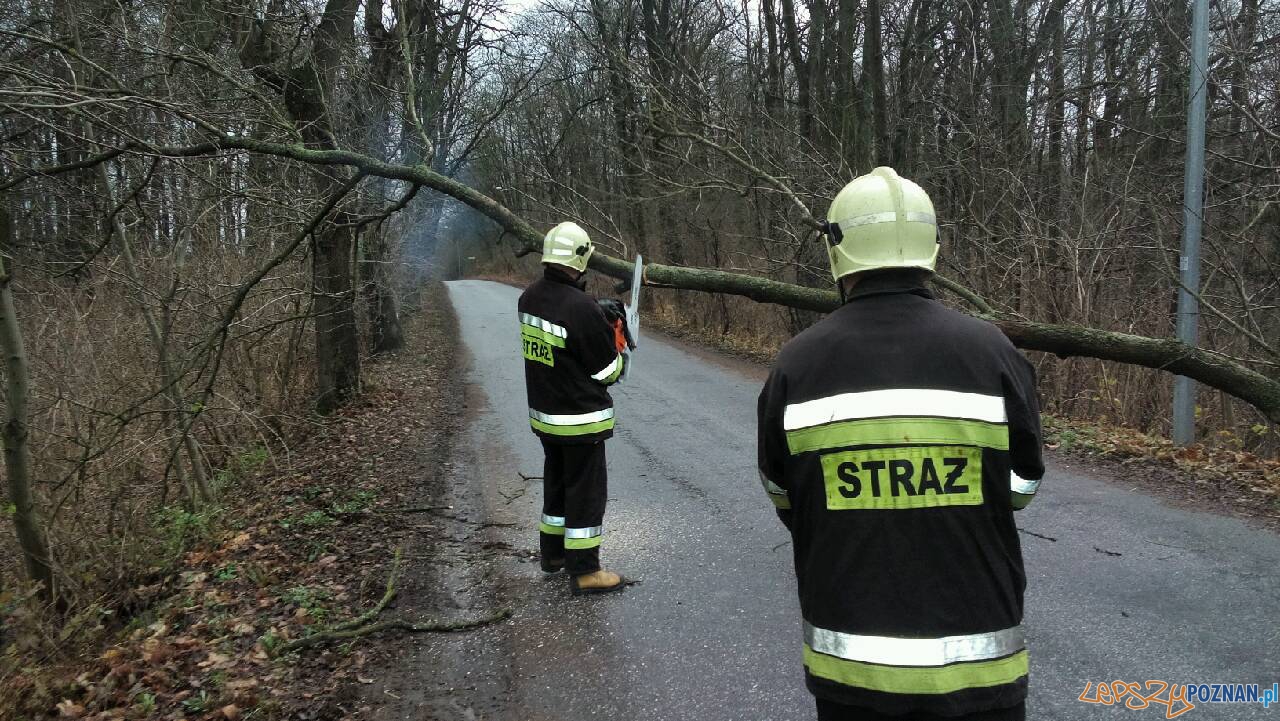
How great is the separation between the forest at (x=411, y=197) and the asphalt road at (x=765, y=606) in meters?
1.19

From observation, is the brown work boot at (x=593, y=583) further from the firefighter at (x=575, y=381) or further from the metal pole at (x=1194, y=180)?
the metal pole at (x=1194, y=180)

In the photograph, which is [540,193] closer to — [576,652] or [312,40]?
[312,40]

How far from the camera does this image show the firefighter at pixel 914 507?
1.76 meters

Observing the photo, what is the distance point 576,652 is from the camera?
3.91 meters

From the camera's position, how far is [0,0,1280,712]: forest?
533 centimetres

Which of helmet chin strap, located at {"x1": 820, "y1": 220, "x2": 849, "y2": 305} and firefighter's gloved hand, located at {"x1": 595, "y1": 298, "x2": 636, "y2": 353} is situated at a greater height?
helmet chin strap, located at {"x1": 820, "y1": 220, "x2": 849, "y2": 305}

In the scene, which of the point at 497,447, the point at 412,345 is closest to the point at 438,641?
the point at 497,447

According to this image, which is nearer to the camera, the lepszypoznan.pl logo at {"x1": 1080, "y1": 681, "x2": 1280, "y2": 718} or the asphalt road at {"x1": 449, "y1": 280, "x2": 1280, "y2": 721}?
the lepszypoznan.pl logo at {"x1": 1080, "y1": 681, "x2": 1280, "y2": 718}

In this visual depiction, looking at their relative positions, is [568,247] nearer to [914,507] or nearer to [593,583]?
[593,583]

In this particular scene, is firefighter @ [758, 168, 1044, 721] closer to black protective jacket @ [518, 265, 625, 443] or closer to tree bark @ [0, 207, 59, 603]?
black protective jacket @ [518, 265, 625, 443]

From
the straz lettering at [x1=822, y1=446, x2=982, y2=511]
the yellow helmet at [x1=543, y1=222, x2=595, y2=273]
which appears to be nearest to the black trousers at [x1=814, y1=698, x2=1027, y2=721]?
the straz lettering at [x1=822, y1=446, x2=982, y2=511]

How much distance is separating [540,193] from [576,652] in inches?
410

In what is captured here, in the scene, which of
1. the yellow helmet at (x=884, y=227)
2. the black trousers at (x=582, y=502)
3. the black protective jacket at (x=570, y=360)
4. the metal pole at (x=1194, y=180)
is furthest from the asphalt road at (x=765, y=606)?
the yellow helmet at (x=884, y=227)

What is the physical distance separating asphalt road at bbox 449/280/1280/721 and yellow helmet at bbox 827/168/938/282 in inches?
84.4
